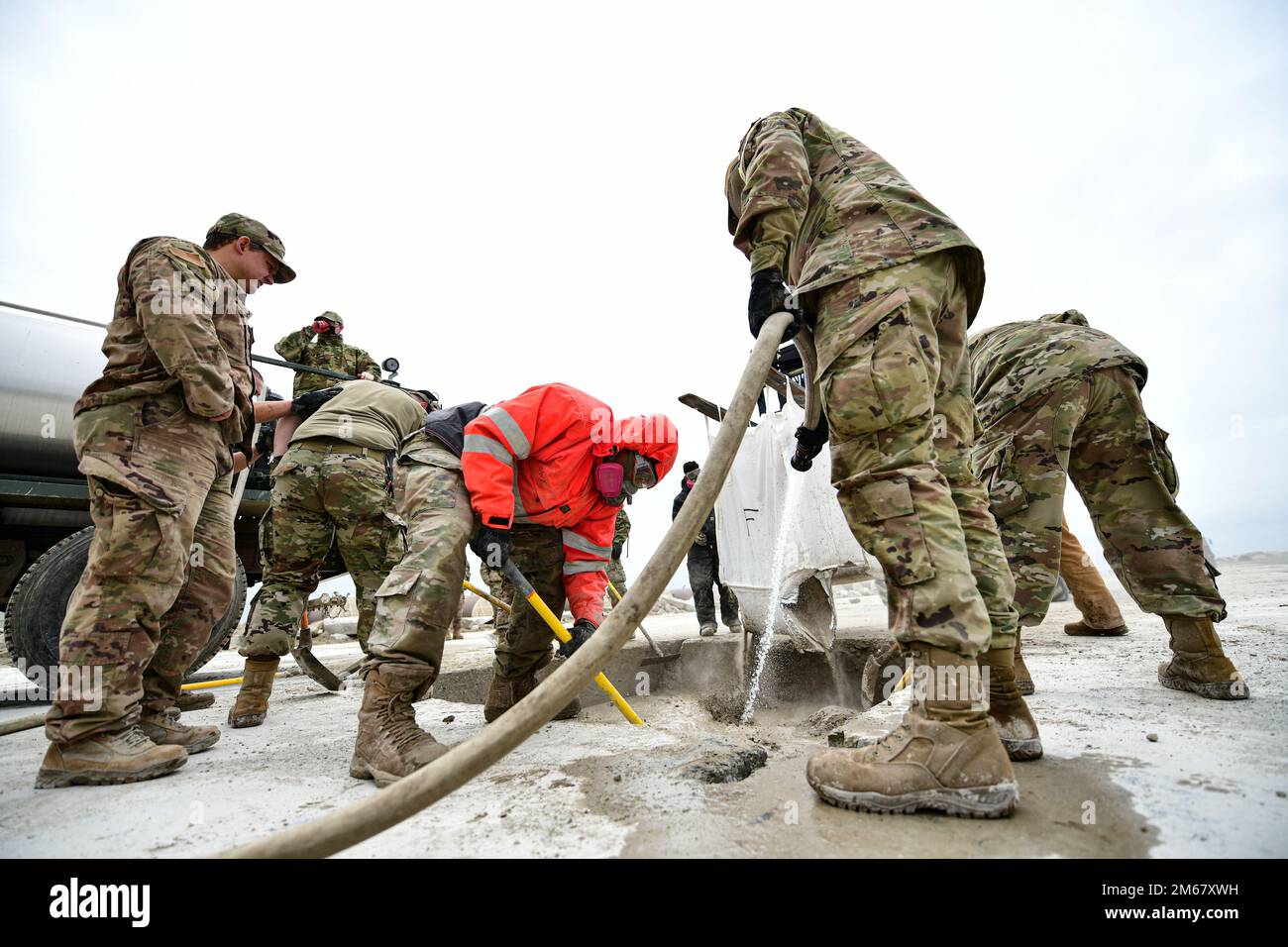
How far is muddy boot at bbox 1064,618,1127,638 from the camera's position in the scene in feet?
11.3

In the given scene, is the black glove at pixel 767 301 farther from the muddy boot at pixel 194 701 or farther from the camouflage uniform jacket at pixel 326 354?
the camouflage uniform jacket at pixel 326 354

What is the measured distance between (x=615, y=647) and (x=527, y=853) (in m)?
0.38

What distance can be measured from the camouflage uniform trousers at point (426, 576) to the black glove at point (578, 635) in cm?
51

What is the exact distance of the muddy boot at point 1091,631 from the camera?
11.3 feet

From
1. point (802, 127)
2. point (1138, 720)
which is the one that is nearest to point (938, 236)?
point (802, 127)

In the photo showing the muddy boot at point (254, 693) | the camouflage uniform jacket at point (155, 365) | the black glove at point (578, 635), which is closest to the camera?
the camouflage uniform jacket at point (155, 365)

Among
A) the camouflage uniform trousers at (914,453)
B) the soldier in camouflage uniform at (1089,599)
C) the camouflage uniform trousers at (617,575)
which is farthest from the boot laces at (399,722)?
the camouflage uniform trousers at (617,575)

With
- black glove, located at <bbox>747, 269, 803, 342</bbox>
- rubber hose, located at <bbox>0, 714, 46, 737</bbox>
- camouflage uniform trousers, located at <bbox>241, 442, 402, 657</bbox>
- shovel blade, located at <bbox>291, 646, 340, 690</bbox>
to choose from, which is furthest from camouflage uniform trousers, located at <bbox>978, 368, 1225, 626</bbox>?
rubber hose, located at <bbox>0, 714, 46, 737</bbox>

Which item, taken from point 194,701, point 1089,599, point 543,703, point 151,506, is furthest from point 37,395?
point 1089,599

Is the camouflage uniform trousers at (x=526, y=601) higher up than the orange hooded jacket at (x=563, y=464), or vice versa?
the orange hooded jacket at (x=563, y=464)

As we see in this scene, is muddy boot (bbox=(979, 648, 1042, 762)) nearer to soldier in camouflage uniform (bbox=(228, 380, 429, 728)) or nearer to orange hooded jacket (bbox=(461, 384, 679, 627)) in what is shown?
orange hooded jacket (bbox=(461, 384, 679, 627))
